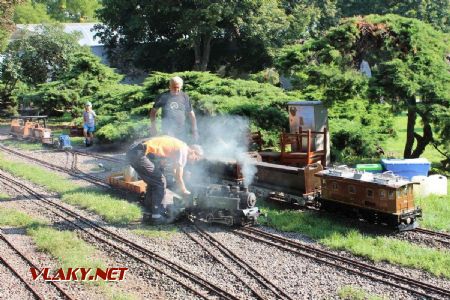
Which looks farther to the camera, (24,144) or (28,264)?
(24,144)

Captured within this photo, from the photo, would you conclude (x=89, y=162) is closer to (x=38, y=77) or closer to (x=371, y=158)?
(x=371, y=158)

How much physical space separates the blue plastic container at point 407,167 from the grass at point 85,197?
605cm

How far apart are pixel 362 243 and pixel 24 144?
755 inches

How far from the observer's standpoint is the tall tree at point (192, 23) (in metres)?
32.3

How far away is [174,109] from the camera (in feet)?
34.8

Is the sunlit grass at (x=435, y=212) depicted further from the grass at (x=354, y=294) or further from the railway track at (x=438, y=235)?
the grass at (x=354, y=294)

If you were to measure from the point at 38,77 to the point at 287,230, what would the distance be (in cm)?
3242

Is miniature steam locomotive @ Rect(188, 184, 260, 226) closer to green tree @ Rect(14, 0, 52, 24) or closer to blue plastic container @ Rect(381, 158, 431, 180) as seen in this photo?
blue plastic container @ Rect(381, 158, 431, 180)

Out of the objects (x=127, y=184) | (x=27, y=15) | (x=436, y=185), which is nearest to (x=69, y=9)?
(x=27, y=15)

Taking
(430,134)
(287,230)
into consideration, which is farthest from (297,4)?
(287,230)

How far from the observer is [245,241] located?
31.0 ft

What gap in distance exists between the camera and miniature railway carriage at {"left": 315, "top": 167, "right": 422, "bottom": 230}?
957cm

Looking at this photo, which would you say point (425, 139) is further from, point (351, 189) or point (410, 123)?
point (351, 189)

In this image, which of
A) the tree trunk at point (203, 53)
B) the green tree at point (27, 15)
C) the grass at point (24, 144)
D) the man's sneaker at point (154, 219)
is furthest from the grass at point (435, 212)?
the green tree at point (27, 15)
